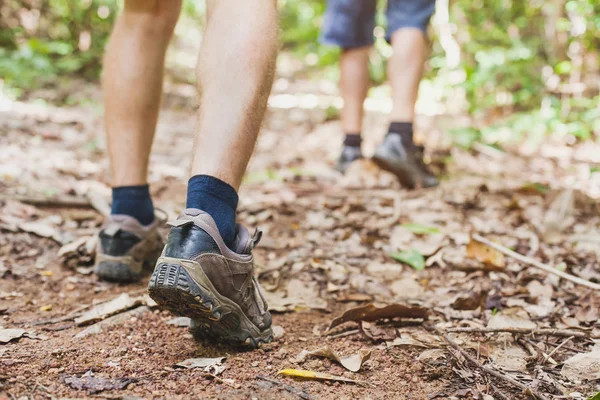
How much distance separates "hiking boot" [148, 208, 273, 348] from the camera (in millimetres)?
1165

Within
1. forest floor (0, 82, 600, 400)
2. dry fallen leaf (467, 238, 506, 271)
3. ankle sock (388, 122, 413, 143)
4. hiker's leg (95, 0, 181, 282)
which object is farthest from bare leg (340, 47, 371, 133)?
hiker's leg (95, 0, 181, 282)

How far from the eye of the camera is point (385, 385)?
3.95 ft

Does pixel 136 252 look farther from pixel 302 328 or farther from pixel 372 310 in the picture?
pixel 372 310

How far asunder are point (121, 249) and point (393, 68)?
2033 millimetres

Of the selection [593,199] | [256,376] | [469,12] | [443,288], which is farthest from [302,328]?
[469,12]

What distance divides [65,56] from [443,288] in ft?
19.8

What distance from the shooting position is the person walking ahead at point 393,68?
9.91 feet

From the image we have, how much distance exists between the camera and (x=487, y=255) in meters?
1.98

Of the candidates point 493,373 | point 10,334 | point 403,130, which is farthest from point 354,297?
point 403,130

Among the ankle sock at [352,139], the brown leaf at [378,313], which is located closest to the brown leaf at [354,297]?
the brown leaf at [378,313]

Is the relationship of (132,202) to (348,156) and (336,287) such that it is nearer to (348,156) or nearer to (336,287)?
(336,287)

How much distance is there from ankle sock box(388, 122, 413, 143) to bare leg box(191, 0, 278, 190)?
5.78 feet

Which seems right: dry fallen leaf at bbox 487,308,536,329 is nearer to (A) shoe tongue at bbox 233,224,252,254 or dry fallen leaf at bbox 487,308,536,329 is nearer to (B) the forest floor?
(B) the forest floor

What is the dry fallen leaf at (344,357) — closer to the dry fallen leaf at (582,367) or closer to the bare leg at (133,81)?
the dry fallen leaf at (582,367)
